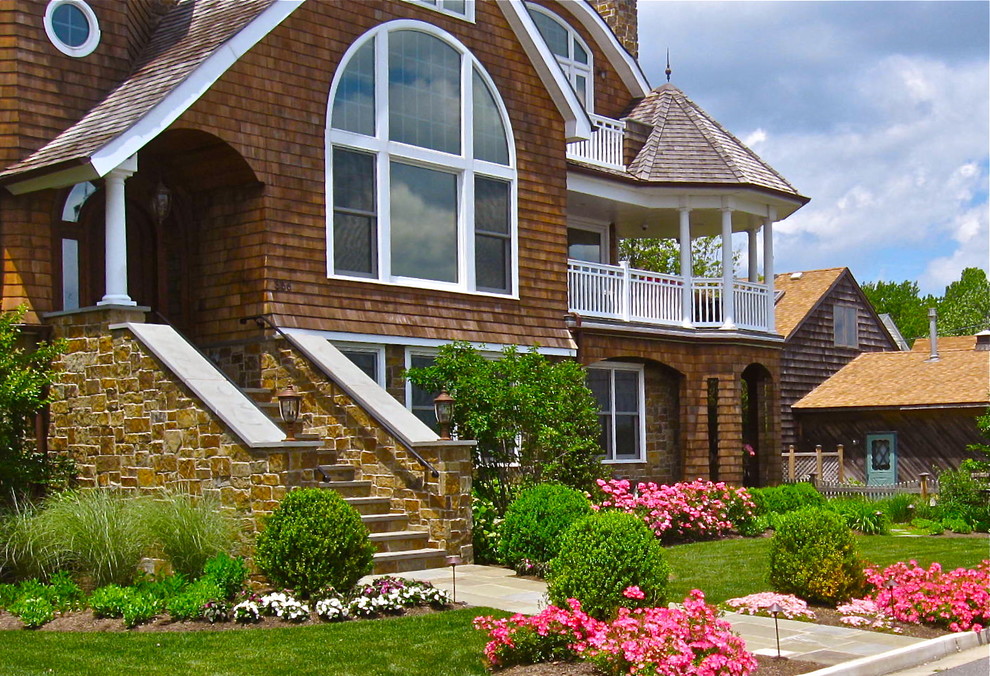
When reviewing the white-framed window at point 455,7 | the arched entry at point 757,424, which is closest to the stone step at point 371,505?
the white-framed window at point 455,7

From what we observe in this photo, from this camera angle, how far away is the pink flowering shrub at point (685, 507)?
17.1m

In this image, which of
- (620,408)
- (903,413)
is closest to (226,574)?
(620,408)

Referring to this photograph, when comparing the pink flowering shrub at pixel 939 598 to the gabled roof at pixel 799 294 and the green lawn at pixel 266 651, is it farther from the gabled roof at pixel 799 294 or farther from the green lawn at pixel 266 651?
the gabled roof at pixel 799 294

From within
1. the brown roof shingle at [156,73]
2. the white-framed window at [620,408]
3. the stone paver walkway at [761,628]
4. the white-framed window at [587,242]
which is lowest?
the stone paver walkway at [761,628]

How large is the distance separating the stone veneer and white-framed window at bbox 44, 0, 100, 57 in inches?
144

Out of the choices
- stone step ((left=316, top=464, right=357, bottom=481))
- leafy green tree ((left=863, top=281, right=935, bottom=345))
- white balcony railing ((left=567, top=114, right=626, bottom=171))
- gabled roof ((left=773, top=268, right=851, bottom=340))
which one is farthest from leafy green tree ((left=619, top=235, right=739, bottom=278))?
leafy green tree ((left=863, top=281, right=935, bottom=345))

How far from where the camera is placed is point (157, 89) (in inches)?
582

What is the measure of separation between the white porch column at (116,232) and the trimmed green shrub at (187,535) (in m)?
3.44

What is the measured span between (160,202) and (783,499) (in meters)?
11.1

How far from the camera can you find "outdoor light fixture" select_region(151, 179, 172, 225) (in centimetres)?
1572

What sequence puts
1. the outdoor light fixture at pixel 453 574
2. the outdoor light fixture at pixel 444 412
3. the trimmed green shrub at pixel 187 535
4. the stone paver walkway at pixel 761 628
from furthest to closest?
the outdoor light fixture at pixel 444 412
the outdoor light fixture at pixel 453 574
the trimmed green shrub at pixel 187 535
the stone paver walkway at pixel 761 628

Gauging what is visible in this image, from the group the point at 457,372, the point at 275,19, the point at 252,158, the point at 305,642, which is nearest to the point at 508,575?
the point at 457,372

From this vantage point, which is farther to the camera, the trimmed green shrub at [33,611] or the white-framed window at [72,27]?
the white-framed window at [72,27]

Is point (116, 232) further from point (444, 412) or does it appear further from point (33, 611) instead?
point (33, 611)
